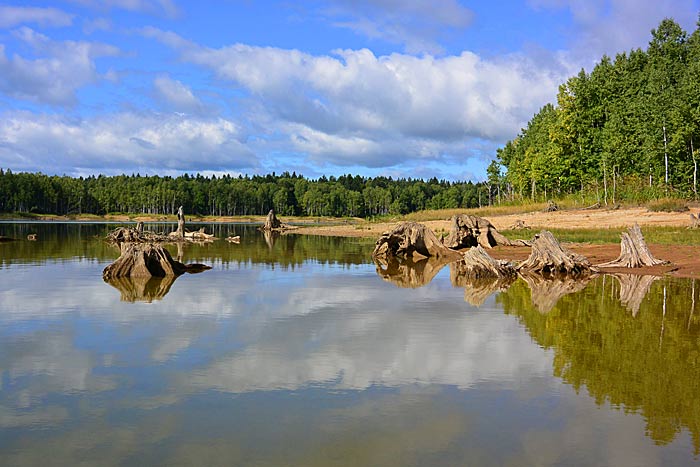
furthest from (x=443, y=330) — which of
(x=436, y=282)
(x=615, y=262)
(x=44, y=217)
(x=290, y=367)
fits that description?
(x=44, y=217)

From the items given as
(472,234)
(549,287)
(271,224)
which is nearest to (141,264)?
(549,287)

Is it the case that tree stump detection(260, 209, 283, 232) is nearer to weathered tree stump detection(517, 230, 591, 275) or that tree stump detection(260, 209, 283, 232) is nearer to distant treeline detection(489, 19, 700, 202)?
distant treeline detection(489, 19, 700, 202)

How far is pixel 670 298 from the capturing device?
699 inches

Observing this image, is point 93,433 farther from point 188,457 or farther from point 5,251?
point 5,251

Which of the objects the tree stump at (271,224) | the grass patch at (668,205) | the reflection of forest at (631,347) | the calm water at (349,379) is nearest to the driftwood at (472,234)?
the grass patch at (668,205)

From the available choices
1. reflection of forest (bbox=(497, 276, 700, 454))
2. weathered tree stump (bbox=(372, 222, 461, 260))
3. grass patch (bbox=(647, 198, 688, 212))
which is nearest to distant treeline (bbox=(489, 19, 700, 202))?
grass patch (bbox=(647, 198, 688, 212))

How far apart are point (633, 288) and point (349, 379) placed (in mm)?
13809

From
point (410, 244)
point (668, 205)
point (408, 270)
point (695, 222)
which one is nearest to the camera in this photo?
point (408, 270)

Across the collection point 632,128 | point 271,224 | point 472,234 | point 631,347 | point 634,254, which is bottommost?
point 631,347

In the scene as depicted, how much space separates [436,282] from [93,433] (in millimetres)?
16839

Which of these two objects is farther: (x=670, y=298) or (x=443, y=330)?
(x=670, y=298)

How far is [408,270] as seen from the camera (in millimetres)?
28109

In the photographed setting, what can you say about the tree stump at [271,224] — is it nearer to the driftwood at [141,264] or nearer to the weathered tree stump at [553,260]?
the driftwood at [141,264]

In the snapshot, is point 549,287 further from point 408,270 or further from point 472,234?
Result: point 472,234
